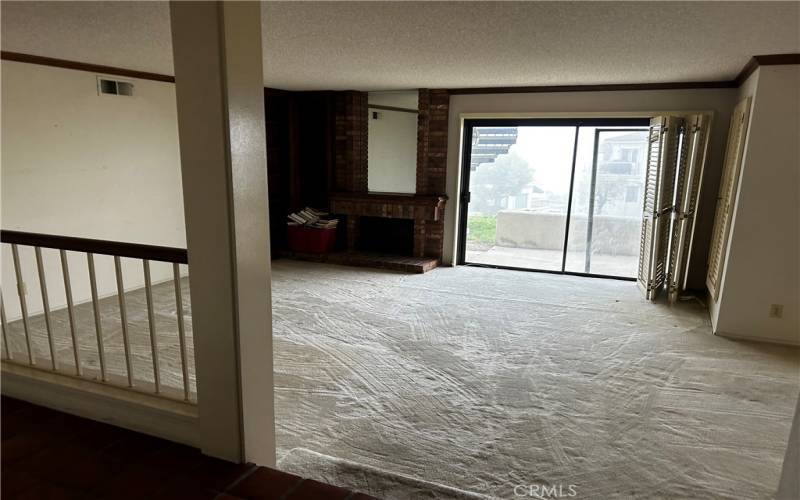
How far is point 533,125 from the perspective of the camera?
5.99 metres

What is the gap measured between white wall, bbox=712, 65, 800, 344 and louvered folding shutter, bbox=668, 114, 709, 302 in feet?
2.16

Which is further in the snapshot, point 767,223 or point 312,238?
point 312,238

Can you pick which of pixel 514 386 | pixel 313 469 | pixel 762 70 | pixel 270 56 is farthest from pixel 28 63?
pixel 762 70

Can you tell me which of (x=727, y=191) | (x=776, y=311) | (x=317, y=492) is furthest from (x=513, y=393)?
(x=727, y=191)

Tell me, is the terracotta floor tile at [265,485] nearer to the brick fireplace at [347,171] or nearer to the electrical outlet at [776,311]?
the electrical outlet at [776,311]

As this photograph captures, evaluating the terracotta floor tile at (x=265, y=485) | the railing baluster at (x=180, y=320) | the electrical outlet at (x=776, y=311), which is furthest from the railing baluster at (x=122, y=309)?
the electrical outlet at (x=776, y=311)

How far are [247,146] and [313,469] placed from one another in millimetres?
1459

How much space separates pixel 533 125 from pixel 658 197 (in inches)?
71.3

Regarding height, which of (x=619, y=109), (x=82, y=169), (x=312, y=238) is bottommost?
(x=312, y=238)

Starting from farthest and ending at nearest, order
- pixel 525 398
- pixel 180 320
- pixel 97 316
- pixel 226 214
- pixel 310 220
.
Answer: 1. pixel 310 220
2. pixel 525 398
3. pixel 97 316
4. pixel 180 320
5. pixel 226 214

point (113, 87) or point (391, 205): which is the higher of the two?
point (113, 87)

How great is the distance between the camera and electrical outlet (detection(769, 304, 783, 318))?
12.8ft

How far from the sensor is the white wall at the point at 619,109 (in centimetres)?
505

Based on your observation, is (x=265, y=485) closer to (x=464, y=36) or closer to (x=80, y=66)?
(x=464, y=36)
